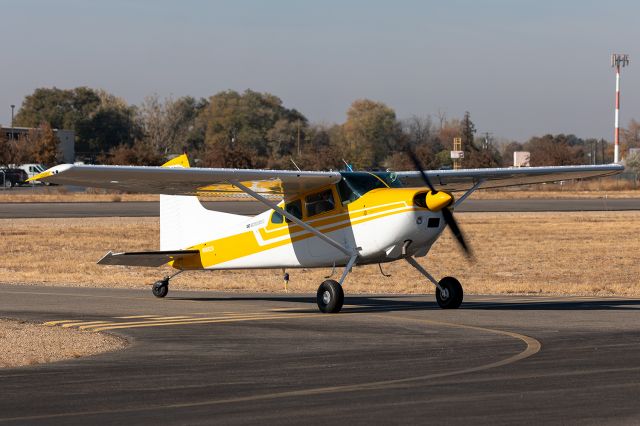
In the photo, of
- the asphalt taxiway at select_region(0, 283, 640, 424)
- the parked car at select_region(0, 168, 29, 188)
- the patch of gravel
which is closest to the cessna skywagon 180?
the asphalt taxiway at select_region(0, 283, 640, 424)

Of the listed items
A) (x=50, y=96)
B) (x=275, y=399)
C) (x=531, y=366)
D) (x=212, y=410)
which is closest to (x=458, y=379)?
(x=531, y=366)

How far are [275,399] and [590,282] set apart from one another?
1700 cm

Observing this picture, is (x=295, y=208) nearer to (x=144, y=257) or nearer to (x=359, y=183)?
(x=359, y=183)

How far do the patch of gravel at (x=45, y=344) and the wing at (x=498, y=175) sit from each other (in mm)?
7182

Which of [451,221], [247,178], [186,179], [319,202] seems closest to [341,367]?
[451,221]

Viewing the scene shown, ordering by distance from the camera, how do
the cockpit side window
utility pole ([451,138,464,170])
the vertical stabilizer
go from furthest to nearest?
utility pole ([451,138,464,170])
the vertical stabilizer
the cockpit side window

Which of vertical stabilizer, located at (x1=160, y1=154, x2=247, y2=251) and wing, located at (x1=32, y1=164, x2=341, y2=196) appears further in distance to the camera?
vertical stabilizer, located at (x1=160, y1=154, x2=247, y2=251)

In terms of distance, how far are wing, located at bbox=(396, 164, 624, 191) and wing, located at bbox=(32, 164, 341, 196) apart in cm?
221

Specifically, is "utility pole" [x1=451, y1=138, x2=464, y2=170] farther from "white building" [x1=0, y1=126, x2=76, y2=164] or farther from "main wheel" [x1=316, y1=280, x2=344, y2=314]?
"main wheel" [x1=316, y1=280, x2=344, y2=314]

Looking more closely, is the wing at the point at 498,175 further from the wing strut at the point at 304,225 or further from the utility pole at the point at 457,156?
the utility pole at the point at 457,156

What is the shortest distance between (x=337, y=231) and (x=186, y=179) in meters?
2.68

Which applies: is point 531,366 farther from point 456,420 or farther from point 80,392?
point 80,392

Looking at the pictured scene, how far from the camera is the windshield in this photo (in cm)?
1888

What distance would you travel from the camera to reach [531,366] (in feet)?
39.0
